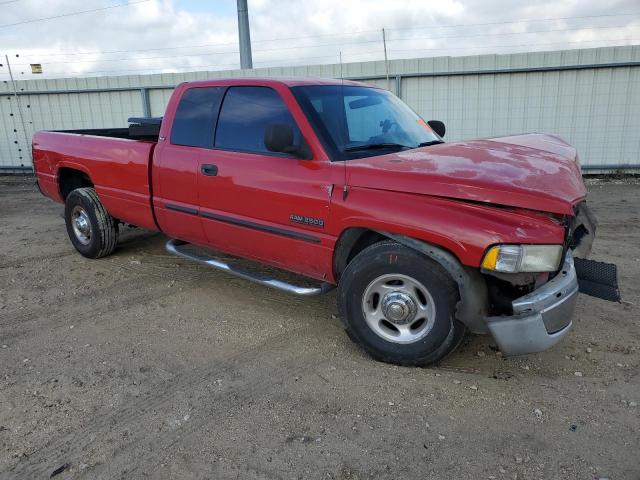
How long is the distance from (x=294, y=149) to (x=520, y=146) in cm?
172

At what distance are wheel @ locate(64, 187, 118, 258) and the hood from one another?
11.1 feet

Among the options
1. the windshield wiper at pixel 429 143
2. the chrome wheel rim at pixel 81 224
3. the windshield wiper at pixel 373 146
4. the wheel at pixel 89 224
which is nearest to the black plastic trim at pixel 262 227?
the windshield wiper at pixel 373 146

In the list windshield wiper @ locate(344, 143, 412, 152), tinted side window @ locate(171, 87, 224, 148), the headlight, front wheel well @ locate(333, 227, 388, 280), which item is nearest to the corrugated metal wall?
tinted side window @ locate(171, 87, 224, 148)

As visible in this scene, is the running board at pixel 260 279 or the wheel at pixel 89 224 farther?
the wheel at pixel 89 224

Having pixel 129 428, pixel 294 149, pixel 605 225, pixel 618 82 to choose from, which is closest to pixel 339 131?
pixel 294 149

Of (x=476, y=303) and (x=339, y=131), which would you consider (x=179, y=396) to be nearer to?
(x=476, y=303)

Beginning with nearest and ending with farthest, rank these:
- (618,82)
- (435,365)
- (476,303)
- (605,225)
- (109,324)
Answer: (476,303) < (435,365) < (109,324) < (605,225) < (618,82)

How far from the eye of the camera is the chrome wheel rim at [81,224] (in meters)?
5.73

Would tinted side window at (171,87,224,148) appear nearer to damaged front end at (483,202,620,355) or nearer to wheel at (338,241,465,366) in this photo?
wheel at (338,241,465,366)

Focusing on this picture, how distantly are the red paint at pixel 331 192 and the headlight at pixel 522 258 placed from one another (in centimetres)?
4

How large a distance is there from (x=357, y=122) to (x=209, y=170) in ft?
4.20

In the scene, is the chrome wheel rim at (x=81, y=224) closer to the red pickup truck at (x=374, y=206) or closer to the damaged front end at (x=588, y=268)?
the red pickup truck at (x=374, y=206)

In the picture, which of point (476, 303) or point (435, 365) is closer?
point (476, 303)

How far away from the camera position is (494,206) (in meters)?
2.91
